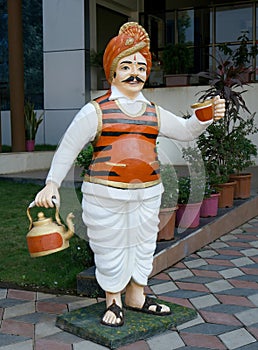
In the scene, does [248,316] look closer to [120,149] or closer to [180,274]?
[180,274]

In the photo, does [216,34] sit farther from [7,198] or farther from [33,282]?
[33,282]

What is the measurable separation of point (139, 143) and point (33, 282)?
63.4 inches

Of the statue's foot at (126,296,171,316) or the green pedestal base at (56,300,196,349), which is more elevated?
the statue's foot at (126,296,171,316)

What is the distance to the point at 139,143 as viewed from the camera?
9.75 feet

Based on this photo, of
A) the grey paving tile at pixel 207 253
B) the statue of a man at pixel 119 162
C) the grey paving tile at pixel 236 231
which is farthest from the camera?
the grey paving tile at pixel 236 231

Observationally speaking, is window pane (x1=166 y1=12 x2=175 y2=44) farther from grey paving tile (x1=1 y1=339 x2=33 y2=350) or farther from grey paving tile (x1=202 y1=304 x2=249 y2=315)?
grey paving tile (x1=1 y1=339 x2=33 y2=350)

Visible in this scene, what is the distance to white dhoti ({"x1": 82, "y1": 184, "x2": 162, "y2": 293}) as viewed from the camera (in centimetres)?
295

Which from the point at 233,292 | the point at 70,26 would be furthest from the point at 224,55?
the point at 233,292

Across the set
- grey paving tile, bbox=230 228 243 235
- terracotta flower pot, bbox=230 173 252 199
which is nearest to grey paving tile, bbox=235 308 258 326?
grey paving tile, bbox=230 228 243 235

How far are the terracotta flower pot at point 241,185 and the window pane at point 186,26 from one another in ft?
21.4

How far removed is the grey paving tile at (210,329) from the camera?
310 centimetres

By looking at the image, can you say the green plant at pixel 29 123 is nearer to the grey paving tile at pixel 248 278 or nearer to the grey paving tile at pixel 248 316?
the grey paving tile at pixel 248 278

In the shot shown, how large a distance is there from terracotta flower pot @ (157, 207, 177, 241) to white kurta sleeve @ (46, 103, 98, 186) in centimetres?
150

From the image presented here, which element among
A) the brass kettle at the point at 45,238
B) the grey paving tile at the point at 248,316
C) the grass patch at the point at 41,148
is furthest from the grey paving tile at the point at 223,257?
the grass patch at the point at 41,148
